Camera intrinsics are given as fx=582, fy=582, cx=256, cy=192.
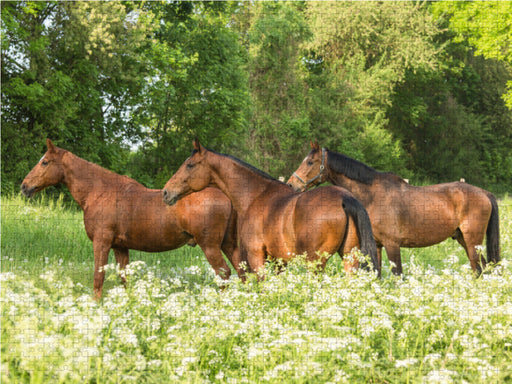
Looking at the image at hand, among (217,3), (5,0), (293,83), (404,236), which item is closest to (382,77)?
(293,83)

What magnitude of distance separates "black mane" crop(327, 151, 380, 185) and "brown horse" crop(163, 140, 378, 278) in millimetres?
1946

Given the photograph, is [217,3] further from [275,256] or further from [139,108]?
[275,256]

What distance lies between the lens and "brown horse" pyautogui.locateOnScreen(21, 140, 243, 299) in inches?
325

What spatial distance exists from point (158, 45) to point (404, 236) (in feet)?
66.6

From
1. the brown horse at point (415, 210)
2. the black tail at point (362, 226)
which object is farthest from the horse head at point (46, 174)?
the black tail at point (362, 226)

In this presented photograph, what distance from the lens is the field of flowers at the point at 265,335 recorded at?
13.0 feet

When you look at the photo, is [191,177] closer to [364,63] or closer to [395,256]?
[395,256]

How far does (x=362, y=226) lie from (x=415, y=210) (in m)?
3.28

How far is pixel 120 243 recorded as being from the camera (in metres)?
8.49

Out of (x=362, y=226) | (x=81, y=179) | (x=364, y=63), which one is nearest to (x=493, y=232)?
(x=362, y=226)

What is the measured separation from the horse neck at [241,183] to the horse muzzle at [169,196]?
22.8 inches

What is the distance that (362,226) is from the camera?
6.73 meters

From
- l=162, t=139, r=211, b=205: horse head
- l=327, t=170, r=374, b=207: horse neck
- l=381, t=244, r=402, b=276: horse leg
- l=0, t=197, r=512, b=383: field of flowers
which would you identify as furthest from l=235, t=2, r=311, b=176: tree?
l=0, t=197, r=512, b=383: field of flowers

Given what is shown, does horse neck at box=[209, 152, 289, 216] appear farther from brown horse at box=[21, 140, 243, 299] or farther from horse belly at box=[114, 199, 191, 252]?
horse belly at box=[114, 199, 191, 252]
